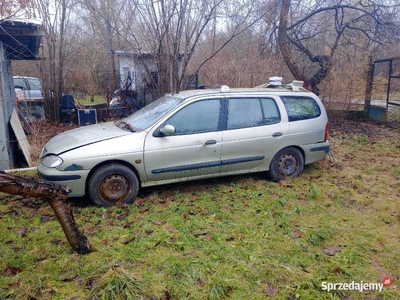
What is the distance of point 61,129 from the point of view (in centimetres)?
1008

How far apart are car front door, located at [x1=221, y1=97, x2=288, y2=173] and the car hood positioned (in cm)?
162

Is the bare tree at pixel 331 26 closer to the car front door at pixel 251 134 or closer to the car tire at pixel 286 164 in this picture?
the car tire at pixel 286 164

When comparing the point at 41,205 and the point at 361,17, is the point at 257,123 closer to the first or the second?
the point at 41,205

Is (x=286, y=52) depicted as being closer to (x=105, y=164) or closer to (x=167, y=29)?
(x=167, y=29)

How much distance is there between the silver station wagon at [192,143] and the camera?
4.23 meters

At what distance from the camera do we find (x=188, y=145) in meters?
4.60

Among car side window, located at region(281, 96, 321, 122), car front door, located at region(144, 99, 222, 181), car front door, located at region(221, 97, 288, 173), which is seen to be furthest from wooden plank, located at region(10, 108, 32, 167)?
car side window, located at region(281, 96, 321, 122)

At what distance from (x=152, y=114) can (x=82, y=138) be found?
3.73 feet

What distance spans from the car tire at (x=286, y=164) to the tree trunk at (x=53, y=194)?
338 centimetres

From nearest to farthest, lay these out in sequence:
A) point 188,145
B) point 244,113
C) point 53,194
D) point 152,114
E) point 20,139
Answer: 1. point 53,194
2. point 188,145
3. point 152,114
4. point 244,113
5. point 20,139

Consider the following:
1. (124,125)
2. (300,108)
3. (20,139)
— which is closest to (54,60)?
(20,139)

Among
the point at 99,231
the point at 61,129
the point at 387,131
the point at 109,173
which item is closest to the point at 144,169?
the point at 109,173

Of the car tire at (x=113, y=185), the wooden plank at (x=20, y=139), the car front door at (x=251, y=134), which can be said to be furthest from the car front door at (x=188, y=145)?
the wooden plank at (x=20, y=139)

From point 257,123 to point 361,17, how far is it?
881cm
